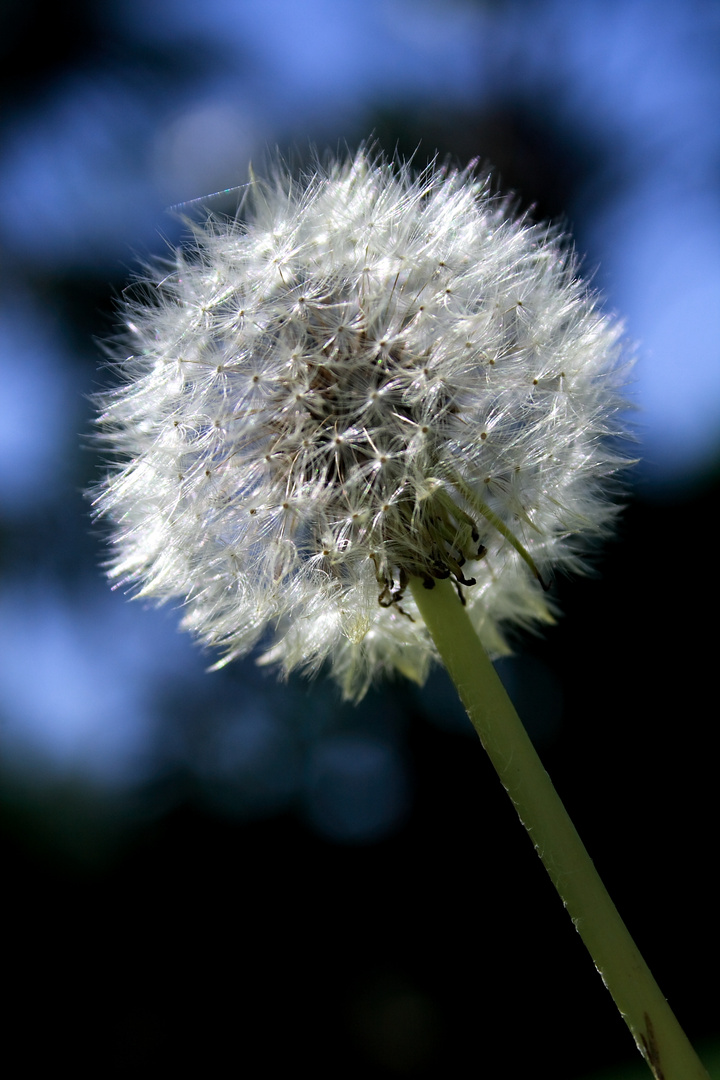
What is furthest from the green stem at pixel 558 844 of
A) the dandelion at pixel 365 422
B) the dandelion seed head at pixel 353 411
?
the dandelion seed head at pixel 353 411

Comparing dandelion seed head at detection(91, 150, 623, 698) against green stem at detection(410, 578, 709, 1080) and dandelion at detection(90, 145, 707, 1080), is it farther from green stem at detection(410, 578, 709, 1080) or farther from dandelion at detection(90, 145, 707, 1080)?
green stem at detection(410, 578, 709, 1080)

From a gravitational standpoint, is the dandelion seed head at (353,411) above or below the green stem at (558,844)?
above

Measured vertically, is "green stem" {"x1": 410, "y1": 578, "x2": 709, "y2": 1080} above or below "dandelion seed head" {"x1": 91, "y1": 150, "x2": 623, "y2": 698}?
below

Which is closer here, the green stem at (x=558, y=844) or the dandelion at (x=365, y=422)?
the green stem at (x=558, y=844)

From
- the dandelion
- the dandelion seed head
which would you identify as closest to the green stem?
the dandelion

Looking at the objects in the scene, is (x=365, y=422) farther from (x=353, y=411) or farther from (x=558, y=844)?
(x=558, y=844)

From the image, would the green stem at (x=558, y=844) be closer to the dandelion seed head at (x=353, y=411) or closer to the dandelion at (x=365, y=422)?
the dandelion at (x=365, y=422)

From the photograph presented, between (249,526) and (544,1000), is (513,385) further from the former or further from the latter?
(544,1000)

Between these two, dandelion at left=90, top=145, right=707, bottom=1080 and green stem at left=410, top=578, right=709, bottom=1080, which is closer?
green stem at left=410, top=578, right=709, bottom=1080
